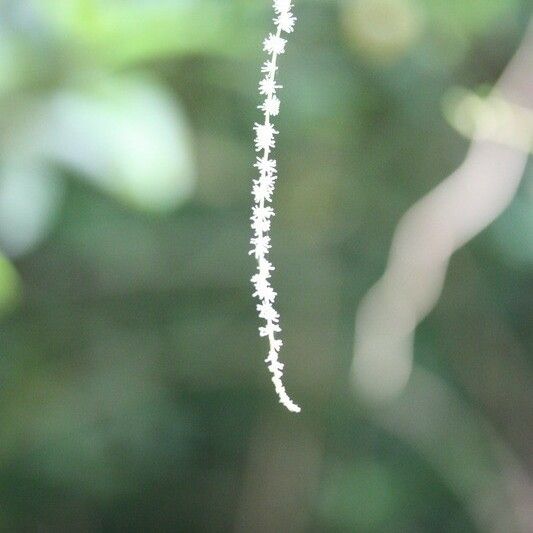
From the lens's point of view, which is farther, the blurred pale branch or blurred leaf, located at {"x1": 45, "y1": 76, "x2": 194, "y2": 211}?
the blurred pale branch

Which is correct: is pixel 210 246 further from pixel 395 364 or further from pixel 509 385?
pixel 509 385

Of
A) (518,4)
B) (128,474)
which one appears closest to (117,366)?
(128,474)

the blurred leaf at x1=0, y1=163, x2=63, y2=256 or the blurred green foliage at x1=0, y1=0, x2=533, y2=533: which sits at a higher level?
the blurred green foliage at x1=0, y1=0, x2=533, y2=533

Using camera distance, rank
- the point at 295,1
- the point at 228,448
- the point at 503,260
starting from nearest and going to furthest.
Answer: the point at 295,1
the point at 503,260
the point at 228,448

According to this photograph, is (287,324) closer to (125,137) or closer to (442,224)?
(442,224)

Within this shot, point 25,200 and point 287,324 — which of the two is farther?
point 287,324

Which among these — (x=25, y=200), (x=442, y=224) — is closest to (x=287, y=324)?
(x=442, y=224)

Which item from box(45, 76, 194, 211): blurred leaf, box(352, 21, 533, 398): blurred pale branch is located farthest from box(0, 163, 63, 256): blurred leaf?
box(352, 21, 533, 398): blurred pale branch

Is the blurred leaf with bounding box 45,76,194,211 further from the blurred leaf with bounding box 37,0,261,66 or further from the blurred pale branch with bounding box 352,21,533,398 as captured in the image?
the blurred pale branch with bounding box 352,21,533,398
